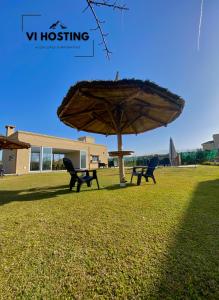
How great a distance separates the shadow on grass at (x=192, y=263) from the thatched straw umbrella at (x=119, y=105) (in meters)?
3.62

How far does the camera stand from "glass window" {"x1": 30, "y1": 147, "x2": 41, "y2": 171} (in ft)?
56.1

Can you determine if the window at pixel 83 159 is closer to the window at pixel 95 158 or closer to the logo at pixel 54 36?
the window at pixel 95 158

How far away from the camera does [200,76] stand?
34.0 feet

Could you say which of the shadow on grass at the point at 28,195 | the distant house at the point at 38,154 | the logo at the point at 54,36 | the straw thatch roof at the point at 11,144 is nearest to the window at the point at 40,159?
the distant house at the point at 38,154

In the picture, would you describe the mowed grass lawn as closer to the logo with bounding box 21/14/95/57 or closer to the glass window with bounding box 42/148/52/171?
the logo with bounding box 21/14/95/57

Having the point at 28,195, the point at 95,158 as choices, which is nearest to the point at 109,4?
the point at 28,195

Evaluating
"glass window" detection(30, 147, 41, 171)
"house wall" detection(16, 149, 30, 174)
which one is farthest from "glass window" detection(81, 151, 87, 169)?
"house wall" detection(16, 149, 30, 174)

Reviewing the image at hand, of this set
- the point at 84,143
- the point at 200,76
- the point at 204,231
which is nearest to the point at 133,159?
the point at 84,143

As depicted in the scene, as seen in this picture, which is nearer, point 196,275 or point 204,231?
point 196,275

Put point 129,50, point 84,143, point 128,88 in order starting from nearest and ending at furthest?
point 129,50
point 128,88
point 84,143

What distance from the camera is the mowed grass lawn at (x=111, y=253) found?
134 cm

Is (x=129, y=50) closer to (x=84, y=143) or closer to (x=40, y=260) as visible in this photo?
(x=40, y=260)

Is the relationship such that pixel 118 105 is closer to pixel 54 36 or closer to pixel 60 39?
pixel 60 39

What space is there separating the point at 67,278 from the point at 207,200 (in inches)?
138
